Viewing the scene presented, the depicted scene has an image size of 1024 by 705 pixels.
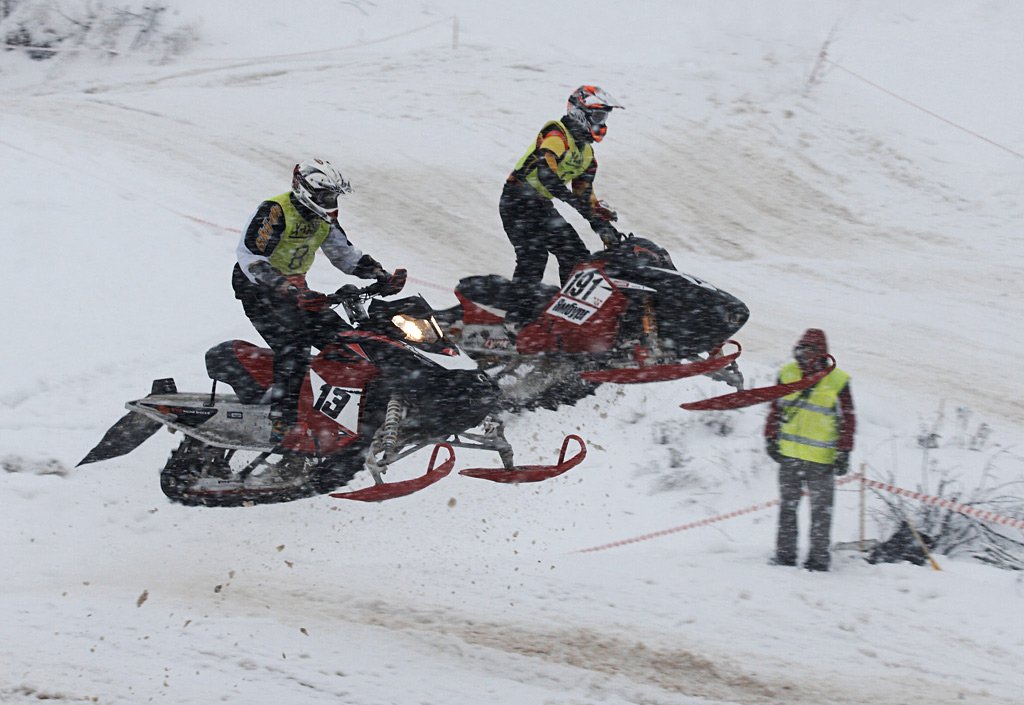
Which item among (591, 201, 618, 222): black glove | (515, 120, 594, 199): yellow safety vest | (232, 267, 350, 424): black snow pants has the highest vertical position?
(515, 120, 594, 199): yellow safety vest

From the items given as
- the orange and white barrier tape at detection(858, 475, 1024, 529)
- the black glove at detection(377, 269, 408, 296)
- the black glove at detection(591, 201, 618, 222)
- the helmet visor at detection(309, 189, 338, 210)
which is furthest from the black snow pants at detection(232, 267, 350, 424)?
the orange and white barrier tape at detection(858, 475, 1024, 529)

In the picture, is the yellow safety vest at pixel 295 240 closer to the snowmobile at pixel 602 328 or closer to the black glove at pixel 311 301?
the black glove at pixel 311 301

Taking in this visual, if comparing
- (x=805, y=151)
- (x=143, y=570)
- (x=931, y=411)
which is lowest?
(x=143, y=570)

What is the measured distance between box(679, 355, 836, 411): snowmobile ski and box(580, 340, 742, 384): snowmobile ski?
10.0 inches

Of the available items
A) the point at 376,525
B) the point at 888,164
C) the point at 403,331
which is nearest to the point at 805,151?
the point at 888,164

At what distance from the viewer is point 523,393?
6242 millimetres

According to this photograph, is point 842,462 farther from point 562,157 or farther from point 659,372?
point 562,157

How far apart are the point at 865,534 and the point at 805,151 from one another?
7.90 meters

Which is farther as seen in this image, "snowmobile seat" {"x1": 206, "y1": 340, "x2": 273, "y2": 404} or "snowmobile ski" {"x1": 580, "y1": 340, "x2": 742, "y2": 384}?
"snowmobile ski" {"x1": 580, "y1": 340, "x2": 742, "y2": 384}

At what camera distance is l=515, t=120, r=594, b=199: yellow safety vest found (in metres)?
6.27

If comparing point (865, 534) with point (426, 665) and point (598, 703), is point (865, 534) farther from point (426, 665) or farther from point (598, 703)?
point (426, 665)

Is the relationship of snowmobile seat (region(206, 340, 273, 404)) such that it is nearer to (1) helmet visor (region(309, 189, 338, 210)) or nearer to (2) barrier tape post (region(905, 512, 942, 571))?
(1) helmet visor (region(309, 189, 338, 210))

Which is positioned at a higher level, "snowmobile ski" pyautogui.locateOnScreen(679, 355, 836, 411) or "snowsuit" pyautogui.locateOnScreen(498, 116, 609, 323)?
"snowsuit" pyautogui.locateOnScreen(498, 116, 609, 323)

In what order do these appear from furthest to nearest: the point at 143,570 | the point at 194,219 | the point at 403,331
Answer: the point at 194,219 < the point at 403,331 < the point at 143,570
